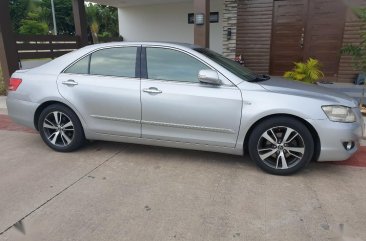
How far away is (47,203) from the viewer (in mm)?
3020

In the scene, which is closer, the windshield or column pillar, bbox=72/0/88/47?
the windshield

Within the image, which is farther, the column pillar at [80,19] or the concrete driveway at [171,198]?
the column pillar at [80,19]

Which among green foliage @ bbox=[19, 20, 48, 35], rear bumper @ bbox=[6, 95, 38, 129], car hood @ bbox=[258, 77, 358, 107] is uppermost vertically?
green foliage @ bbox=[19, 20, 48, 35]

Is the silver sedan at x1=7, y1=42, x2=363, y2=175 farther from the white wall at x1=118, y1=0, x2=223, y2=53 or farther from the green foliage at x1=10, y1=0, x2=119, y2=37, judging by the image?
the green foliage at x1=10, y1=0, x2=119, y2=37

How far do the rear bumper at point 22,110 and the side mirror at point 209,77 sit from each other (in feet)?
7.93

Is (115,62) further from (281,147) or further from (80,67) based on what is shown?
(281,147)

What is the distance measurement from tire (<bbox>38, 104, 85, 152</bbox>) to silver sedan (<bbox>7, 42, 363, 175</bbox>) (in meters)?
0.01

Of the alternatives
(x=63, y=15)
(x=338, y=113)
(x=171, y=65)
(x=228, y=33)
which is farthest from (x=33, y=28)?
(x=338, y=113)

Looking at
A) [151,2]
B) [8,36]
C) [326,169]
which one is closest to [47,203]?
[326,169]

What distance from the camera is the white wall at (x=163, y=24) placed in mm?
11320

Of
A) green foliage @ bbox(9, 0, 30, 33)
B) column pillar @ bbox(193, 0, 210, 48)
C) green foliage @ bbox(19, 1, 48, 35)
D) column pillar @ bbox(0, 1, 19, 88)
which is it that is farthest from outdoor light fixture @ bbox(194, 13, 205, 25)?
green foliage @ bbox(9, 0, 30, 33)

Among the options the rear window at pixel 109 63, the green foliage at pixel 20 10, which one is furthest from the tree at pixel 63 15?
the rear window at pixel 109 63

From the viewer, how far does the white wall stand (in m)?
11.3

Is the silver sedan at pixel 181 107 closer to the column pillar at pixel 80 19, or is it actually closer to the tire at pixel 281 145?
the tire at pixel 281 145
